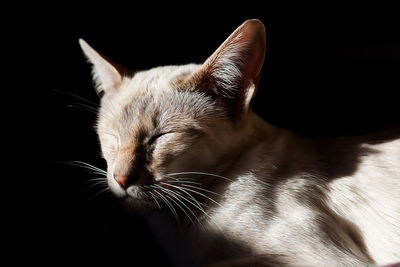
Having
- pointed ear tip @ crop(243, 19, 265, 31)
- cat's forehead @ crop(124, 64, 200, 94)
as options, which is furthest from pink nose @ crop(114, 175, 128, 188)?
pointed ear tip @ crop(243, 19, 265, 31)

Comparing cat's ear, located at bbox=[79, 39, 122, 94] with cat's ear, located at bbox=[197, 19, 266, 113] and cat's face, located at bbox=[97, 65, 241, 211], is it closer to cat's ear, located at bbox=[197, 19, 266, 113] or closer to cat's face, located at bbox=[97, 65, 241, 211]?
cat's face, located at bbox=[97, 65, 241, 211]

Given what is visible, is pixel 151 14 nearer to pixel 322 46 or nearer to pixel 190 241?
pixel 322 46

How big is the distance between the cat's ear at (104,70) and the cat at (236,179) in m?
0.10

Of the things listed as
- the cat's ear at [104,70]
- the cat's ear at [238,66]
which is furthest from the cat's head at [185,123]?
the cat's ear at [104,70]

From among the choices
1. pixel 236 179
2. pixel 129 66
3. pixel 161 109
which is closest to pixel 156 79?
pixel 161 109

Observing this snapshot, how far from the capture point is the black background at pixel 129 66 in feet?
4.66

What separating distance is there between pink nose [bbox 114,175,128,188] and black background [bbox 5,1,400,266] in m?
0.31

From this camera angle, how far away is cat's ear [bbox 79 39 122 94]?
4.58ft

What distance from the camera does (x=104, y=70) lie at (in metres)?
1.44

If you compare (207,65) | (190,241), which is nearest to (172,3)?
(207,65)

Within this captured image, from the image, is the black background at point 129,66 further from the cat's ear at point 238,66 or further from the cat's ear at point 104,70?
the cat's ear at point 238,66

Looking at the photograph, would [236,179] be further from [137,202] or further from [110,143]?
[110,143]

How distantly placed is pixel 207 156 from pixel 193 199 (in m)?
0.13

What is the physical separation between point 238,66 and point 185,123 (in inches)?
8.4
